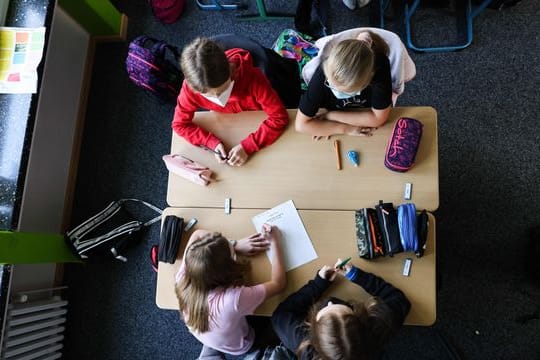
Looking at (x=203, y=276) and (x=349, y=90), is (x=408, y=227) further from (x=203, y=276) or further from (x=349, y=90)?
(x=203, y=276)

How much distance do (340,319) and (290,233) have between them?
0.37 m

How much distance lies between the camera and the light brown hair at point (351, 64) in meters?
1.24

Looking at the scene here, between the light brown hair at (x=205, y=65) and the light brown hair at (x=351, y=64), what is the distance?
13.7 inches

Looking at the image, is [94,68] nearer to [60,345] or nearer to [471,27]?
[60,345]

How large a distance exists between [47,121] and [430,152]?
1927mm

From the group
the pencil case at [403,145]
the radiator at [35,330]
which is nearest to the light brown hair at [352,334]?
the pencil case at [403,145]

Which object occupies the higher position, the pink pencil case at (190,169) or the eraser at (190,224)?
the pink pencil case at (190,169)

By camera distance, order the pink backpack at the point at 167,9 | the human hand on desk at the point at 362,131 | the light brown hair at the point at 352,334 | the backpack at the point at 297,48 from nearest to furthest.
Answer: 1. the light brown hair at the point at 352,334
2. the human hand on desk at the point at 362,131
3. the backpack at the point at 297,48
4. the pink backpack at the point at 167,9

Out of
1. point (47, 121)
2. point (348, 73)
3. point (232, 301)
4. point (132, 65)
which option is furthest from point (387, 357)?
point (47, 121)

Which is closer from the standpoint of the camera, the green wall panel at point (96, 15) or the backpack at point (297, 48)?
the backpack at point (297, 48)

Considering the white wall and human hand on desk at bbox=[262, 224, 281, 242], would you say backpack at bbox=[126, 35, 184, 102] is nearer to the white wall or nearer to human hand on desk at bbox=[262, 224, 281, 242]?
the white wall

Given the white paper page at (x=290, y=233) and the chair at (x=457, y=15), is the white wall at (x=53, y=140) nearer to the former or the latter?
the white paper page at (x=290, y=233)

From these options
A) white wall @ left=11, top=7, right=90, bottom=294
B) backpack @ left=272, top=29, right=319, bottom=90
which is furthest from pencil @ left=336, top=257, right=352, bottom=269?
white wall @ left=11, top=7, right=90, bottom=294

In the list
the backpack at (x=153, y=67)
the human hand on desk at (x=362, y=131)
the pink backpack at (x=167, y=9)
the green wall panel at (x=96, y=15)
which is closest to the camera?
the human hand on desk at (x=362, y=131)
